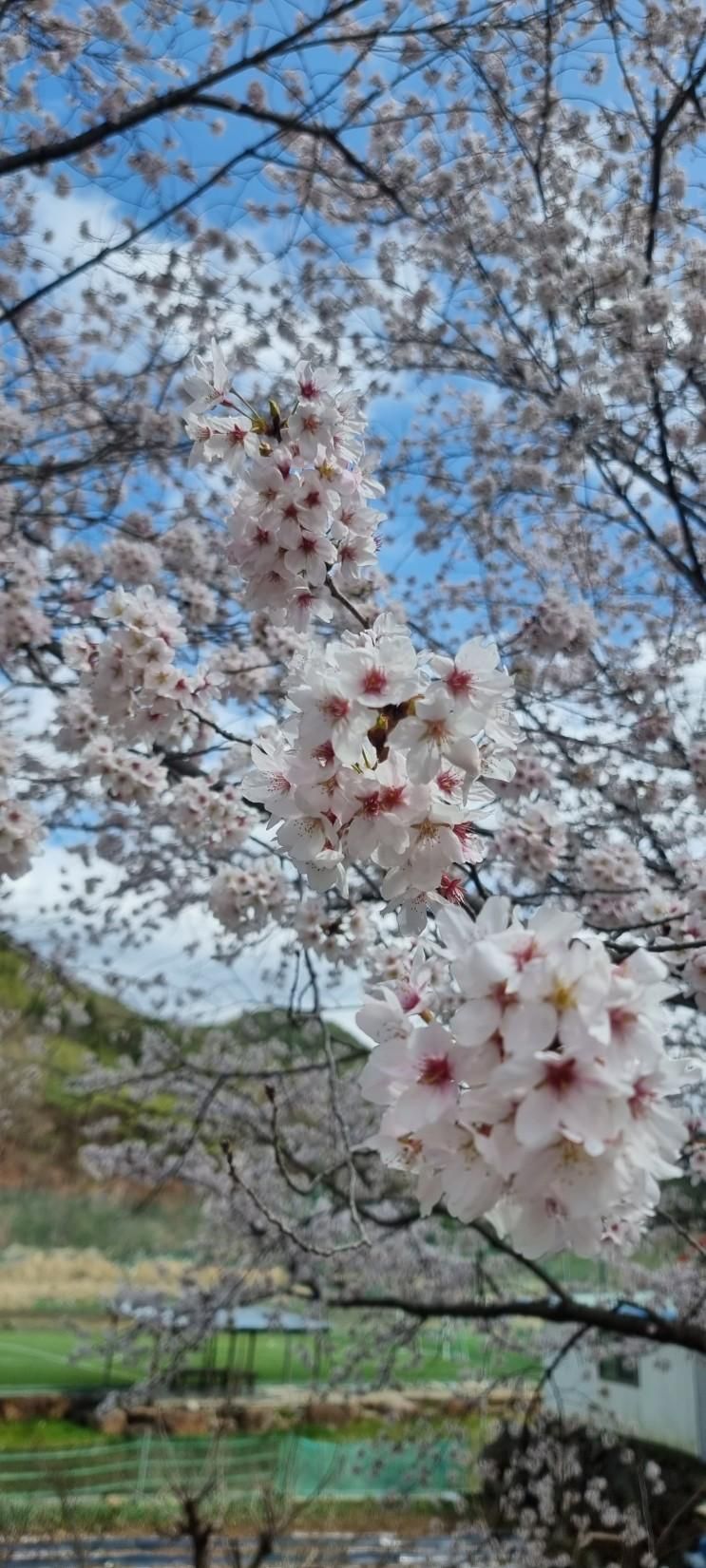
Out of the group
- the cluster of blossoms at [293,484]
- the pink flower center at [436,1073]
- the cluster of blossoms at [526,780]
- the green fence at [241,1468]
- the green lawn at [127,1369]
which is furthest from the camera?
the green lawn at [127,1369]

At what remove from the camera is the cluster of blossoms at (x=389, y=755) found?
45.8 inches

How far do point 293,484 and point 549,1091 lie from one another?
43.6 inches

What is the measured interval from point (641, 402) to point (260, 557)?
3088 mm

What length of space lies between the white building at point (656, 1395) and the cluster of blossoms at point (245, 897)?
8.33 m

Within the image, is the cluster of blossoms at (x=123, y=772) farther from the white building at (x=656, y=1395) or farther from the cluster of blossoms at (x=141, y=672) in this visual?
the white building at (x=656, y=1395)

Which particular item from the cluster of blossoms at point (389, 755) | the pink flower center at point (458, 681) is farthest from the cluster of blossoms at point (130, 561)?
the pink flower center at point (458, 681)

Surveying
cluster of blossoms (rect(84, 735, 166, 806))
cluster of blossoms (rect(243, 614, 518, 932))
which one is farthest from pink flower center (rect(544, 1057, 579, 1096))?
cluster of blossoms (rect(84, 735, 166, 806))

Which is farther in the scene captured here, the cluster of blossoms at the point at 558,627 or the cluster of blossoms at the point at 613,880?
the cluster of blossoms at the point at 558,627

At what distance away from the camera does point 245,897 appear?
3.19 metres

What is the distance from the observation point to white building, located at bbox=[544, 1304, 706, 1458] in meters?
10.5

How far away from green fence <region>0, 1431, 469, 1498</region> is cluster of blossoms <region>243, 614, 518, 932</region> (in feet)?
31.9

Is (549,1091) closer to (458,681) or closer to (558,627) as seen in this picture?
(458,681)

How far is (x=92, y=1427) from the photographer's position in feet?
42.0

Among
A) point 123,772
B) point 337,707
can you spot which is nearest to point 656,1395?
point 123,772
